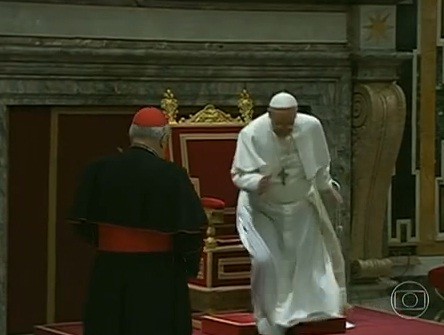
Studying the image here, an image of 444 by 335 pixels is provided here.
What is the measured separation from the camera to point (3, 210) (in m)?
8.77

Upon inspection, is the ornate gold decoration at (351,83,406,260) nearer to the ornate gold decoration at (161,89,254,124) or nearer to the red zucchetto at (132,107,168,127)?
the ornate gold decoration at (161,89,254,124)

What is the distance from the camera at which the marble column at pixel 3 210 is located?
873cm

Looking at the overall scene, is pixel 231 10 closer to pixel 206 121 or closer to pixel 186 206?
pixel 206 121

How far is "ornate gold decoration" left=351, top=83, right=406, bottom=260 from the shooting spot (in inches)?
Result: 384

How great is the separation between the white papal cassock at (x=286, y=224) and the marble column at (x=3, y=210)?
1474 mm

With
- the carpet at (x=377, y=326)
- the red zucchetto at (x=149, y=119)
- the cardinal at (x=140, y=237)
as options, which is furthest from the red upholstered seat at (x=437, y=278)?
the red zucchetto at (x=149, y=119)

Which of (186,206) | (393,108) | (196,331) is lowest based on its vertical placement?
(196,331)

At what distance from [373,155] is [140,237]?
3588mm

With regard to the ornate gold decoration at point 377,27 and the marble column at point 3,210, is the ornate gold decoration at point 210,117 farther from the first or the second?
the ornate gold decoration at point 377,27

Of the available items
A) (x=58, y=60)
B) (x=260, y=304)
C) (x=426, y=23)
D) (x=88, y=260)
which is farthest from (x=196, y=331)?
(x=426, y=23)

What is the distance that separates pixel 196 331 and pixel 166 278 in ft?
6.42

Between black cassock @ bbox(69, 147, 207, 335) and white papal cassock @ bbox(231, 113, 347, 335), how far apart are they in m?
1.51

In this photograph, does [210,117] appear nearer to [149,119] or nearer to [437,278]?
[437,278]

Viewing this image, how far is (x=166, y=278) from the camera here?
21.5 ft
